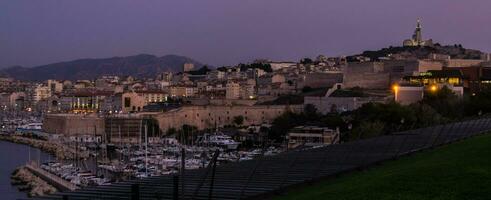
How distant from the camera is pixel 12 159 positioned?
34031 millimetres

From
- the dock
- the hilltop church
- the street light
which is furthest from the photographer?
the hilltop church

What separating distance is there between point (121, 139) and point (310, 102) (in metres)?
11.4

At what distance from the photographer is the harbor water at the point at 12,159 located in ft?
70.9

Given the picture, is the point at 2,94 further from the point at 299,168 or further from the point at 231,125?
the point at 299,168

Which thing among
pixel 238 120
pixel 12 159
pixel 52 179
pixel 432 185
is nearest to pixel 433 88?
pixel 238 120

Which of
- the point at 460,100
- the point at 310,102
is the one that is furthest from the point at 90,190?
the point at 310,102

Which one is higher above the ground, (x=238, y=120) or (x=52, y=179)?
(x=238, y=120)

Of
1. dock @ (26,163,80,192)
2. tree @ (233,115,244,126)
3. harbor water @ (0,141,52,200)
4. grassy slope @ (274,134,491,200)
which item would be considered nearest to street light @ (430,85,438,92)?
tree @ (233,115,244,126)

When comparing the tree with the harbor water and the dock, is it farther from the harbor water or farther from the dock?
the dock

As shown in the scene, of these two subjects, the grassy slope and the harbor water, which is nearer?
the grassy slope

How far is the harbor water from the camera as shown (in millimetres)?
21606

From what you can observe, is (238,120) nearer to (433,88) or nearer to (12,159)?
(433,88)

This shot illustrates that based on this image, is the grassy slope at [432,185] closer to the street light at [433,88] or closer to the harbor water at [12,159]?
the harbor water at [12,159]

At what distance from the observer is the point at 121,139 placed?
135 feet
